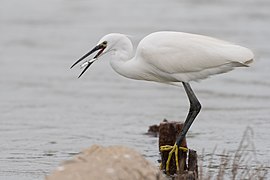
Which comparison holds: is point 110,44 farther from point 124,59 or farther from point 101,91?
point 101,91

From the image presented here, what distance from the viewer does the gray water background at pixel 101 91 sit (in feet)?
32.8

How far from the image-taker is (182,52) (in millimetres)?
8641

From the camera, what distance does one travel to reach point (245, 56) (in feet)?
27.7

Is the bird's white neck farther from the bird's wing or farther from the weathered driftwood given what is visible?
the weathered driftwood

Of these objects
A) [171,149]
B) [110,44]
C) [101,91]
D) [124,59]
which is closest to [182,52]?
[124,59]

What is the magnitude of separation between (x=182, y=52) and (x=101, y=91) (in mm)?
4911

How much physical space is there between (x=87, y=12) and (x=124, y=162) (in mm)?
16188

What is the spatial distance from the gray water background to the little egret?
75 centimetres

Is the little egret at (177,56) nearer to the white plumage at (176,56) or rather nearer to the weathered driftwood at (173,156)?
the white plumage at (176,56)

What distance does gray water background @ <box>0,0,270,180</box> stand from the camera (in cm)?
1001

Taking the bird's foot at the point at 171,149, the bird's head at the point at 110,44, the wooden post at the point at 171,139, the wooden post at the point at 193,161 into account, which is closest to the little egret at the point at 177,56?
the bird's head at the point at 110,44

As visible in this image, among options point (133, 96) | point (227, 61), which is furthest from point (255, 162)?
point (133, 96)

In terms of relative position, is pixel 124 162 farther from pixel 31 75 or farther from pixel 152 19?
pixel 152 19

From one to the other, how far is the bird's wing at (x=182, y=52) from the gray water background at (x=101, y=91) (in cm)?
76
